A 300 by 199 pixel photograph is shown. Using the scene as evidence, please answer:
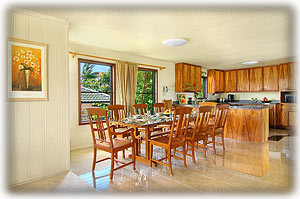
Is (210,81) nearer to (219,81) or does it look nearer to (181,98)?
(219,81)

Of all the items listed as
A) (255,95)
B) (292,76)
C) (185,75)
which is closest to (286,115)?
(292,76)

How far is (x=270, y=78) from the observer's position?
661cm

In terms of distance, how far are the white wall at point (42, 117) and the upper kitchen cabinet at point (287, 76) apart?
23.6 feet

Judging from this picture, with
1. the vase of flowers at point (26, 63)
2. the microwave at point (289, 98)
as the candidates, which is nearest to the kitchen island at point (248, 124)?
the microwave at point (289, 98)

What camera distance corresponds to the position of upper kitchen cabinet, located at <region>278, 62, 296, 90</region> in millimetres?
6094

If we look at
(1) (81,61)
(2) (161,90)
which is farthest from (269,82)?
(1) (81,61)

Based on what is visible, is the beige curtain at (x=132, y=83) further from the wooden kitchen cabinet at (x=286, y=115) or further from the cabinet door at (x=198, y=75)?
the wooden kitchen cabinet at (x=286, y=115)

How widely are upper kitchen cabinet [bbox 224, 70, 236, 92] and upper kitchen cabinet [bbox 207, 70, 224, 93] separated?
0.26 m

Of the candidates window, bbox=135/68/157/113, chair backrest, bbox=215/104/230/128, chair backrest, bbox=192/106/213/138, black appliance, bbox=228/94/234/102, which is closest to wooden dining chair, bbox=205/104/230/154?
chair backrest, bbox=215/104/230/128

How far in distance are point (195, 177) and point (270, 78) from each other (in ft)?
19.9

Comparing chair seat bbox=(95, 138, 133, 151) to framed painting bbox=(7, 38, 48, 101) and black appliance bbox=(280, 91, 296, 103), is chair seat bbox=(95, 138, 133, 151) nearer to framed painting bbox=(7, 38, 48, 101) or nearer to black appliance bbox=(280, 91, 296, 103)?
framed painting bbox=(7, 38, 48, 101)

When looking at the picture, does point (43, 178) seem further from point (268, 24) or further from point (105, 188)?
point (268, 24)

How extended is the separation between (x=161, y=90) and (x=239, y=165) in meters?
3.55

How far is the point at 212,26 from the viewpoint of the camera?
9.79 feet
